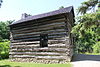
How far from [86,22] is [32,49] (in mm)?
6523

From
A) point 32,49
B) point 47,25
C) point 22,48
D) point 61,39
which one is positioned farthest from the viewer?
point 22,48

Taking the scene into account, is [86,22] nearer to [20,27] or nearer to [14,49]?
[20,27]

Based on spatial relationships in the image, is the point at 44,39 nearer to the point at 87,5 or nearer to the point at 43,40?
the point at 43,40

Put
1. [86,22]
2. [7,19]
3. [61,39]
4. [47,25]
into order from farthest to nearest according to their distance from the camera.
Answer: [7,19], [47,25], [61,39], [86,22]

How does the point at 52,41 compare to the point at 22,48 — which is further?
the point at 22,48

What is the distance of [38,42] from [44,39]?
689mm

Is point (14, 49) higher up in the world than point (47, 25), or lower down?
lower down

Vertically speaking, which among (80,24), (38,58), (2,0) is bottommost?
(38,58)

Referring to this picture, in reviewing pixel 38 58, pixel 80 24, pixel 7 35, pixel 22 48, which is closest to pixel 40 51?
pixel 38 58

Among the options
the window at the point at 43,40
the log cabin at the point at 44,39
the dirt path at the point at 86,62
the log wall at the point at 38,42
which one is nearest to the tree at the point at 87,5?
the log cabin at the point at 44,39

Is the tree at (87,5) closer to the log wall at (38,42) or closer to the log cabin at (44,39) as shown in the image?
the log cabin at (44,39)

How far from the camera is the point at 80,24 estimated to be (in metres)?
7.53

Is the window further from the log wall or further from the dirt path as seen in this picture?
the dirt path

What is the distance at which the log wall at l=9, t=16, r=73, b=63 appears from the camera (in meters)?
9.69
